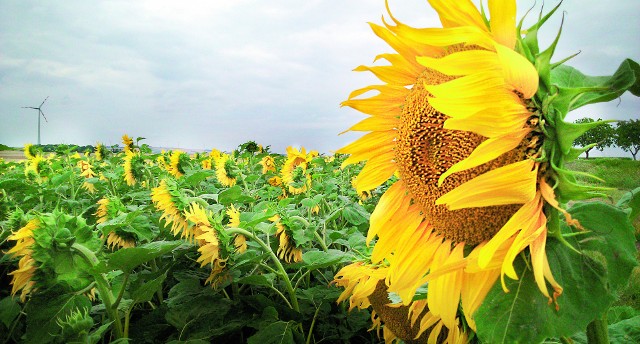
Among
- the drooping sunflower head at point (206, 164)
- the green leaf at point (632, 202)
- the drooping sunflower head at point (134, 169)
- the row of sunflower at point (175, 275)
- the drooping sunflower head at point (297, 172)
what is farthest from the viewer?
the drooping sunflower head at point (206, 164)

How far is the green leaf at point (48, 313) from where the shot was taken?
1.70m

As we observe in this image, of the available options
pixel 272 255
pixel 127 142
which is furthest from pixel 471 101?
pixel 127 142

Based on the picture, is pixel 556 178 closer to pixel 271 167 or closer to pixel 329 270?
pixel 329 270

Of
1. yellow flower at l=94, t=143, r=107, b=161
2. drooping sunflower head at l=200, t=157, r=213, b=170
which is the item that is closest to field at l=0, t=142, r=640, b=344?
drooping sunflower head at l=200, t=157, r=213, b=170

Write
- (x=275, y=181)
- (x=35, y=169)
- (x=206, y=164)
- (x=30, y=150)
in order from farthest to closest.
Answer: (x=30, y=150) < (x=206, y=164) < (x=35, y=169) < (x=275, y=181)

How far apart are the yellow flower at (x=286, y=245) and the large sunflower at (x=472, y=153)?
99 cm

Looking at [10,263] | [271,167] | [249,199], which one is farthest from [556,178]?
[271,167]

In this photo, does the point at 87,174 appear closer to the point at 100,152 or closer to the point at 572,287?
the point at 100,152

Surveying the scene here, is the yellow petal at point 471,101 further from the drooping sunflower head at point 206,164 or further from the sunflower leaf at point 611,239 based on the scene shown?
the drooping sunflower head at point 206,164

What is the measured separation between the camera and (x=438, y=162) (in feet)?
2.81

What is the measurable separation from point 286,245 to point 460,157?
50.5 inches

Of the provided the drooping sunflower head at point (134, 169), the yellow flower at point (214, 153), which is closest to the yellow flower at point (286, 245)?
the drooping sunflower head at point (134, 169)

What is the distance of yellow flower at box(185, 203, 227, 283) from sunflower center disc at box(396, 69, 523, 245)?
0.95m

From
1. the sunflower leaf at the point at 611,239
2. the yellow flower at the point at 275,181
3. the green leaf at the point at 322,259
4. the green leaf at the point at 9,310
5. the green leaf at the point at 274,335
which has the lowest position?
the green leaf at the point at 274,335
